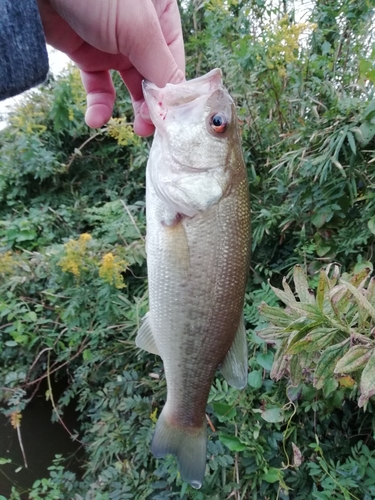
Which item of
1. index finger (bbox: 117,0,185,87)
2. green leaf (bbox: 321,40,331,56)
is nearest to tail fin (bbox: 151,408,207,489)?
index finger (bbox: 117,0,185,87)

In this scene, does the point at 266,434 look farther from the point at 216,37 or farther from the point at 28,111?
the point at 28,111

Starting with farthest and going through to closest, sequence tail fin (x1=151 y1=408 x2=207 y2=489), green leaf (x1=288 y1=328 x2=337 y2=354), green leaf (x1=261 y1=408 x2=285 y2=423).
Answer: green leaf (x1=261 y1=408 x2=285 y2=423) < tail fin (x1=151 y1=408 x2=207 y2=489) < green leaf (x1=288 y1=328 x2=337 y2=354)

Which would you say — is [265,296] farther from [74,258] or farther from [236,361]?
[74,258]

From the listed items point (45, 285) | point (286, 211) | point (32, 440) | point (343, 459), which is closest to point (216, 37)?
point (286, 211)

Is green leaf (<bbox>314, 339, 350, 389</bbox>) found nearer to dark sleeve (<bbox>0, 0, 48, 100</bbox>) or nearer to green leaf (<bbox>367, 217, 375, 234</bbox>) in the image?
green leaf (<bbox>367, 217, 375, 234</bbox>)

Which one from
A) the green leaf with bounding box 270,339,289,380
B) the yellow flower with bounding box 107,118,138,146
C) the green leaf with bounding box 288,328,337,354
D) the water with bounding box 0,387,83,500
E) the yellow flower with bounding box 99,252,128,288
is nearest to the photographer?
the green leaf with bounding box 288,328,337,354

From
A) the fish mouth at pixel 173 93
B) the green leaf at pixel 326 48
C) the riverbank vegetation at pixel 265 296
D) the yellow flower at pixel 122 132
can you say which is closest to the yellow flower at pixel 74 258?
the riverbank vegetation at pixel 265 296

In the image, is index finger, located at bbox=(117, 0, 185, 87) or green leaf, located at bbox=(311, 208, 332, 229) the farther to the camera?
green leaf, located at bbox=(311, 208, 332, 229)

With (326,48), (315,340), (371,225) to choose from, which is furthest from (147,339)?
(326,48)
